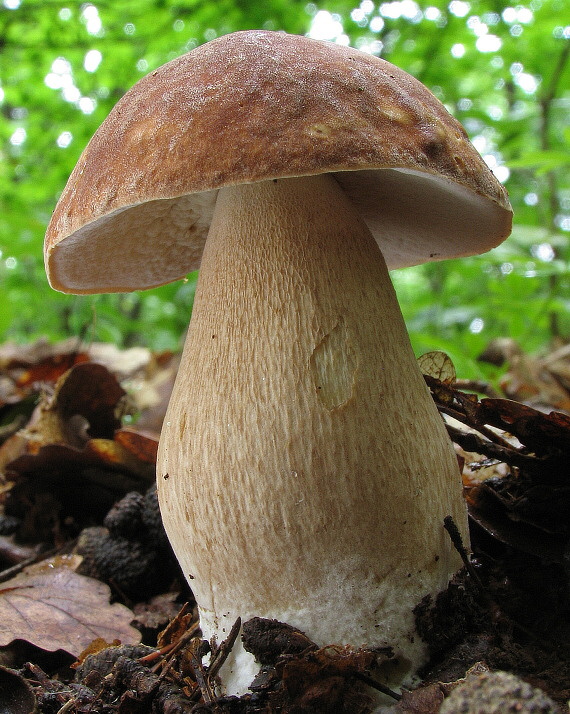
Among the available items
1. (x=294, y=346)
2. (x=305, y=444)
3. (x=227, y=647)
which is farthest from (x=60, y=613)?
(x=294, y=346)

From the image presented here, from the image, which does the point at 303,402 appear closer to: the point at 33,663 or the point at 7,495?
the point at 33,663

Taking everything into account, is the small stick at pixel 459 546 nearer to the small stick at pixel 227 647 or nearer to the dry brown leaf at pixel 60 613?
the small stick at pixel 227 647

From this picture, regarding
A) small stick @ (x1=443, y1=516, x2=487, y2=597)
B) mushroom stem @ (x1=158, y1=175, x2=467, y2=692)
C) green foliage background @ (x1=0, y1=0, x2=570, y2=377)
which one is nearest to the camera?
mushroom stem @ (x1=158, y1=175, x2=467, y2=692)

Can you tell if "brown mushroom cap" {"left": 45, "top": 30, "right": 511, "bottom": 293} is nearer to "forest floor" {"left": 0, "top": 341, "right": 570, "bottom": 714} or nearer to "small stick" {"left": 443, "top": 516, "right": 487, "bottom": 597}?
"forest floor" {"left": 0, "top": 341, "right": 570, "bottom": 714}

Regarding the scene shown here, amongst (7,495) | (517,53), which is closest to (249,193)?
(7,495)

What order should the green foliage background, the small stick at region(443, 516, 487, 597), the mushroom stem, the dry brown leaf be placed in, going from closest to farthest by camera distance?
the mushroom stem
the small stick at region(443, 516, 487, 597)
the dry brown leaf
the green foliage background

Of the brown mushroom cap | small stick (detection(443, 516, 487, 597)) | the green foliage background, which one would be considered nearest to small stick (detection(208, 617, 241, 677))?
small stick (detection(443, 516, 487, 597))

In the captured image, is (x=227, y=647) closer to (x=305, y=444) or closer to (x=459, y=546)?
(x=305, y=444)

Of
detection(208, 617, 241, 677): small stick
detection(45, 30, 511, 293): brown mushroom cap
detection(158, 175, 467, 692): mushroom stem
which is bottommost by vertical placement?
detection(208, 617, 241, 677): small stick
